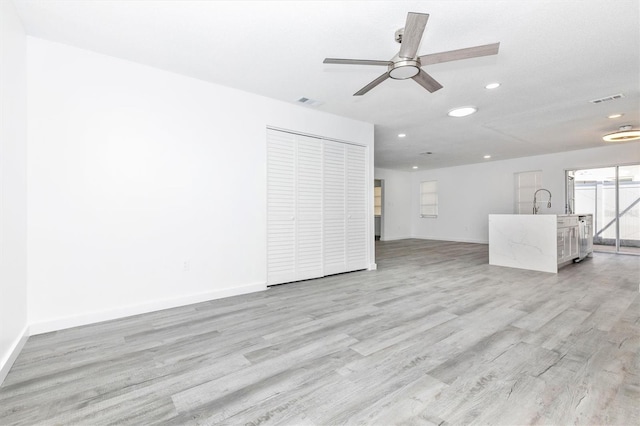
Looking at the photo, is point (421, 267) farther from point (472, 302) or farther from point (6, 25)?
point (6, 25)

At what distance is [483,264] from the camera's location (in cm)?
555

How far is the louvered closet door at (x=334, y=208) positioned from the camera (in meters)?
4.58

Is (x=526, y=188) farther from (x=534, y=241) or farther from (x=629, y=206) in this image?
Result: (x=534, y=241)

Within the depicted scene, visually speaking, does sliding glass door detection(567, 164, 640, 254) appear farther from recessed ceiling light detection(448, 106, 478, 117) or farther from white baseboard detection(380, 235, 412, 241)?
recessed ceiling light detection(448, 106, 478, 117)

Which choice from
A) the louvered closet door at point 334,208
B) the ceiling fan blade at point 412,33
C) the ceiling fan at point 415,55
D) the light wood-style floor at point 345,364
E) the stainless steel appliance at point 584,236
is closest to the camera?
the light wood-style floor at point 345,364

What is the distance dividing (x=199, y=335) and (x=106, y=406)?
0.91 meters

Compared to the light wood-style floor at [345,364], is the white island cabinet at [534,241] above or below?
above

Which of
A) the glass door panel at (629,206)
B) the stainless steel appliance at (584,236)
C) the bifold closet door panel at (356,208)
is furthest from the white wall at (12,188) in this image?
the glass door panel at (629,206)

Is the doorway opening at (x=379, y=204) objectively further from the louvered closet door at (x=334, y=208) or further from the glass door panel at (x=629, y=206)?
the glass door panel at (x=629, y=206)

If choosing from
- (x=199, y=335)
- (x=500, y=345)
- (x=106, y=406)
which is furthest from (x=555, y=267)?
(x=106, y=406)

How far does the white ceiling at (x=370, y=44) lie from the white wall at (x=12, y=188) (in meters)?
0.34

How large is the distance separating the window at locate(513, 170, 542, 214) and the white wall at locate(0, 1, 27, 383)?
1027cm

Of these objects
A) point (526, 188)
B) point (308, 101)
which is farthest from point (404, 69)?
point (526, 188)

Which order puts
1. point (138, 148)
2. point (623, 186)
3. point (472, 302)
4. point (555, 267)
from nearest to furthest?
point (138, 148)
point (472, 302)
point (555, 267)
point (623, 186)
